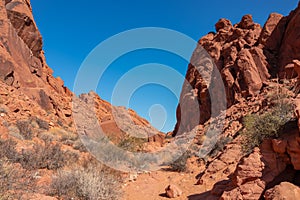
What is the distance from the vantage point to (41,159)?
19.2 feet

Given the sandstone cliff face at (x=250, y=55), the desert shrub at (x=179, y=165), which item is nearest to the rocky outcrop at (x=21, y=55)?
the desert shrub at (x=179, y=165)

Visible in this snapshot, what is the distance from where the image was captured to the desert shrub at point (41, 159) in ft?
17.8

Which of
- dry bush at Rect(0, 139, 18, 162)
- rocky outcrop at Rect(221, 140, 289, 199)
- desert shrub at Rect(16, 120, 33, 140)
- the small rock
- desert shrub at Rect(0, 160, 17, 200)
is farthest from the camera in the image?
desert shrub at Rect(16, 120, 33, 140)

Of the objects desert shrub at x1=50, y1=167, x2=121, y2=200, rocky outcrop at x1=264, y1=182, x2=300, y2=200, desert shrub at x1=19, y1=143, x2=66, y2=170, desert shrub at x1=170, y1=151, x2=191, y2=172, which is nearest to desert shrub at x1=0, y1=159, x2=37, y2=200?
desert shrub at x1=50, y1=167, x2=121, y2=200

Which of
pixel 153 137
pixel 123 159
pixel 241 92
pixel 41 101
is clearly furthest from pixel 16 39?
pixel 241 92

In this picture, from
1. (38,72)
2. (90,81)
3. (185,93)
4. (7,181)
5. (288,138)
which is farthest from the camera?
(185,93)

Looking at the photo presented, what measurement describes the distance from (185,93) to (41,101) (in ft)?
50.8

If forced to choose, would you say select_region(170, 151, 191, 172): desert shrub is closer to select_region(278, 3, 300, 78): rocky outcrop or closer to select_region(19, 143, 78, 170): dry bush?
select_region(19, 143, 78, 170): dry bush

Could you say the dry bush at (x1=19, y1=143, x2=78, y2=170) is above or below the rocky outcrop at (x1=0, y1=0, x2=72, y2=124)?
below

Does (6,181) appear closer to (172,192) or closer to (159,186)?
(172,192)

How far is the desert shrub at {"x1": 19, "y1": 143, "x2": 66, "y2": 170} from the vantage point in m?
5.43

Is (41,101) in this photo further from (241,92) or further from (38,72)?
(241,92)

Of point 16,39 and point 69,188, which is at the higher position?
point 16,39

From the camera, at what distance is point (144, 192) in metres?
6.30
